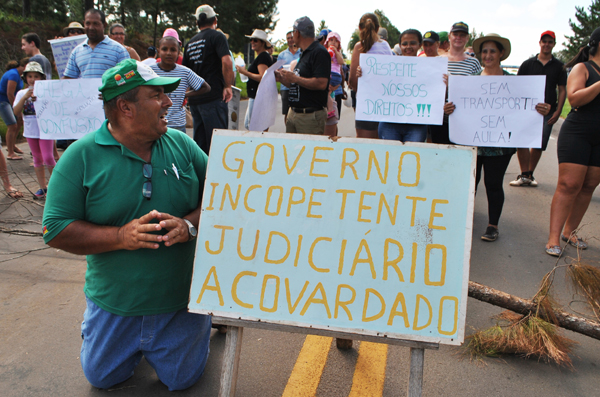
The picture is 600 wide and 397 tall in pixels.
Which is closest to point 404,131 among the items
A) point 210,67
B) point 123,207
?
point 210,67

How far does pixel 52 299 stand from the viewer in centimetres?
322

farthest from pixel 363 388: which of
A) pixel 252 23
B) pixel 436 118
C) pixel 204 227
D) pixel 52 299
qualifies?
pixel 252 23

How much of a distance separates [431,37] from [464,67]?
675mm

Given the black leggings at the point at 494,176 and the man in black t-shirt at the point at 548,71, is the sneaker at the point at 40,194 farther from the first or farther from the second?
the man in black t-shirt at the point at 548,71

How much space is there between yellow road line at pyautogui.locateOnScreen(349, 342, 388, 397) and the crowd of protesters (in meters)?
0.85

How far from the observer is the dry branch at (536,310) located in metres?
2.58

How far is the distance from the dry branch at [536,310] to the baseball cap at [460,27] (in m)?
3.10

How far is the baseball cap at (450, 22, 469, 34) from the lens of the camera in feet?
15.3

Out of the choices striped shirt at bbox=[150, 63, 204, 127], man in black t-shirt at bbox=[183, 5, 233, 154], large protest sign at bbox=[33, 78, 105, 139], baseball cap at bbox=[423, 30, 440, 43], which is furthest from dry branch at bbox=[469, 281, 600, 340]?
large protest sign at bbox=[33, 78, 105, 139]

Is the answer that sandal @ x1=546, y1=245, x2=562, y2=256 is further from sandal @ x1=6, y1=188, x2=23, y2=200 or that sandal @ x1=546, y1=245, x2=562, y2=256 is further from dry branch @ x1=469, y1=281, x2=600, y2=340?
sandal @ x1=6, y1=188, x2=23, y2=200

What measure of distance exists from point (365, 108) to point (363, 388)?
299 cm

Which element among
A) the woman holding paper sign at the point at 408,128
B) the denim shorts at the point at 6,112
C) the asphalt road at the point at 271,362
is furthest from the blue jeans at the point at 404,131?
the denim shorts at the point at 6,112

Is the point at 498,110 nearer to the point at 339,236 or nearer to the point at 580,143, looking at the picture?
the point at 580,143

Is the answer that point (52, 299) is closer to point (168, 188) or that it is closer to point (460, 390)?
point (168, 188)
